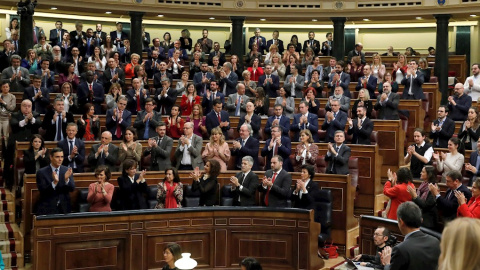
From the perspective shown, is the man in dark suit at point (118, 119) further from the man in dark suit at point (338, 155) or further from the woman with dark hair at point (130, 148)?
the man in dark suit at point (338, 155)

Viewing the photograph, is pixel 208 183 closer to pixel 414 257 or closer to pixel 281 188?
pixel 281 188

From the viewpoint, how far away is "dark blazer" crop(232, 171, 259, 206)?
8047mm

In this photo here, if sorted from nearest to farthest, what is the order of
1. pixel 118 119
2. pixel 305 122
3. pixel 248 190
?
pixel 248 190, pixel 118 119, pixel 305 122

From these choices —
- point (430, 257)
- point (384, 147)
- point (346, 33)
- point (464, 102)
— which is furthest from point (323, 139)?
point (346, 33)

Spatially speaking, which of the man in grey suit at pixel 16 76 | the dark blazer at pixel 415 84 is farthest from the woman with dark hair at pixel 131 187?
the dark blazer at pixel 415 84

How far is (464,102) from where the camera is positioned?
1012 cm

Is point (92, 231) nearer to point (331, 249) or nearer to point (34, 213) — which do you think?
point (34, 213)

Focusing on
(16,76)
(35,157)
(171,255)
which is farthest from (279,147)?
(16,76)

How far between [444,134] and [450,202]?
249 cm

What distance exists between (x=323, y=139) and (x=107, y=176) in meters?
3.52

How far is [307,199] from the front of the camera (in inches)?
313

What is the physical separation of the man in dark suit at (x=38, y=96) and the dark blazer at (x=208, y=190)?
3.06 meters

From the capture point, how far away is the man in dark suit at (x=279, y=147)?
870 centimetres

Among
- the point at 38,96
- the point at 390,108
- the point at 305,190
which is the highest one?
the point at 38,96
